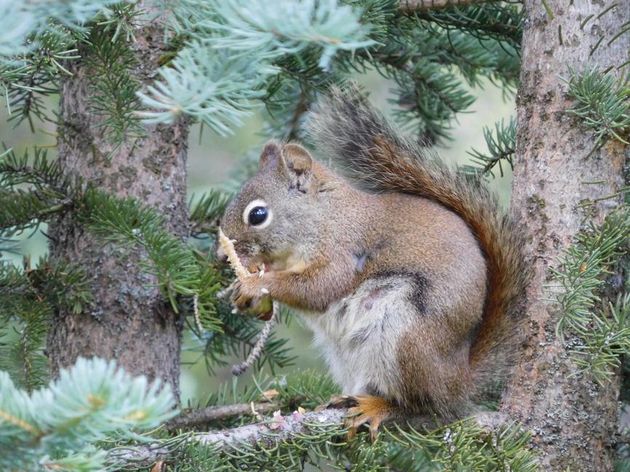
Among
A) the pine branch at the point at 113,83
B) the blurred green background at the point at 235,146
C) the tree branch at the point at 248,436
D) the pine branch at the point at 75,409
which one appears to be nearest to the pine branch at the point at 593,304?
the tree branch at the point at 248,436

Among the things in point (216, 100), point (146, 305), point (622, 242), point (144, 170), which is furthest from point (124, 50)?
point (622, 242)

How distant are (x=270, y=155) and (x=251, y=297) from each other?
539mm

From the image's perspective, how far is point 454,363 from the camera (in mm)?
2164

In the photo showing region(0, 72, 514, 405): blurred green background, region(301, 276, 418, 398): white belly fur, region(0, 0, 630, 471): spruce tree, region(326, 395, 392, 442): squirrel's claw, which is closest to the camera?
region(0, 0, 630, 471): spruce tree

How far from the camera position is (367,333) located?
218 cm

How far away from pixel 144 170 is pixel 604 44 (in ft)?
4.05

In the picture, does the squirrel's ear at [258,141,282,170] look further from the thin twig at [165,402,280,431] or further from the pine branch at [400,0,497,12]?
the thin twig at [165,402,280,431]

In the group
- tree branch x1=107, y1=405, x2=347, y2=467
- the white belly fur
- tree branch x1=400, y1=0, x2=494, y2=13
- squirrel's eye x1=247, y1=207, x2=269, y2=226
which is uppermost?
tree branch x1=400, y1=0, x2=494, y2=13

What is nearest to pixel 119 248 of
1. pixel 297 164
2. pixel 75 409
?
pixel 297 164

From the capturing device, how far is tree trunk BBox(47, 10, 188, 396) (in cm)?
229

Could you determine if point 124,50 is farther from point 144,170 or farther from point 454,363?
point 454,363

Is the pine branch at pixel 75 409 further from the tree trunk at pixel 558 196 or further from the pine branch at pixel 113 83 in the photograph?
the tree trunk at pixel 558 196

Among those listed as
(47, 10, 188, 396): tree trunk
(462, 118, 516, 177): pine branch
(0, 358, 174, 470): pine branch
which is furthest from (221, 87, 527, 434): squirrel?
(0, 358, 174, 470): pine branch

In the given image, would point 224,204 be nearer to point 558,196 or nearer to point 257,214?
point 257,214
